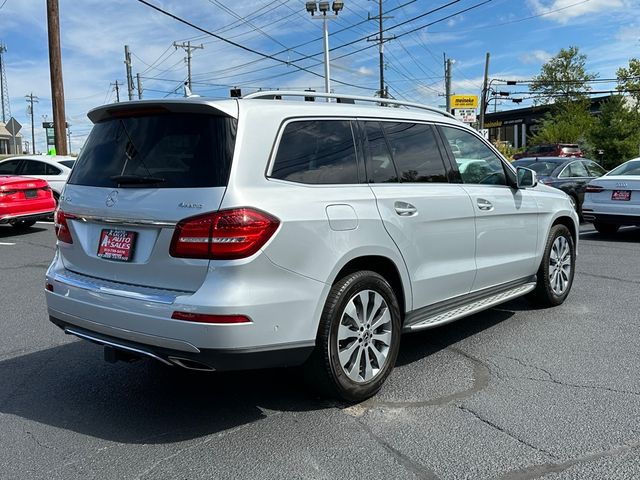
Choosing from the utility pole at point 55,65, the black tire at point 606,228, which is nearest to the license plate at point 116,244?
the black tire at point 606,228

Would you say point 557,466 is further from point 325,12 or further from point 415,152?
point 325,12

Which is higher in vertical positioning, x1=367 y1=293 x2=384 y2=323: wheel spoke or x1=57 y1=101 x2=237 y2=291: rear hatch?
x1=57 y1=101 x2=237 y2=291: rear hatch

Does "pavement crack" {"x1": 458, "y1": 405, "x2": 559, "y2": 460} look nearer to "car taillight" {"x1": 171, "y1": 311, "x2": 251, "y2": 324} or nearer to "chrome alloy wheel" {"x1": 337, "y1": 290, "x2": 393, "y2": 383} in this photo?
"chrome alloy wheel" {"x1": 337, "y1": 290, "x2": 393, "y2": 383}

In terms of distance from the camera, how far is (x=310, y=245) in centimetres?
338

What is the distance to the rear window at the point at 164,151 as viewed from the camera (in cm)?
330

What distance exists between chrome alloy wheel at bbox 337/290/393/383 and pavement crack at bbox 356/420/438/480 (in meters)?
0.42

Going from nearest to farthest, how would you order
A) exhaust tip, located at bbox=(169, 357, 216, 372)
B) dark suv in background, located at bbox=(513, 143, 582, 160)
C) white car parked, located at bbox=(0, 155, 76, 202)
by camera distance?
exhaust tip, located at bbox=(169, 357, 216, 372) → white car parked, located at bbox=(0, 155, 76, 202) → dark suv in background, located at bbox=(513, 143, 582, 160)

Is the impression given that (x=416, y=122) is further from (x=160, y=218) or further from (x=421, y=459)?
(x=421, y=459)

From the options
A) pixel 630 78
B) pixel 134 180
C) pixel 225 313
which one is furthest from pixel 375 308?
pixel 630 78

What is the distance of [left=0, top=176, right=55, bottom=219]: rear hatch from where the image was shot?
38.5 feet

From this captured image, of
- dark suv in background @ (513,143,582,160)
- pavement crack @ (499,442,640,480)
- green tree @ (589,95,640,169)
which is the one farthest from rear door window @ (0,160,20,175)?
green tree @ (589,95,640,169)

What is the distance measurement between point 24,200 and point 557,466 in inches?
463

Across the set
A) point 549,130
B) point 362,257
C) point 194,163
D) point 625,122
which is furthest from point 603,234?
point 549,130

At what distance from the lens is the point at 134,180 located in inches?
138
